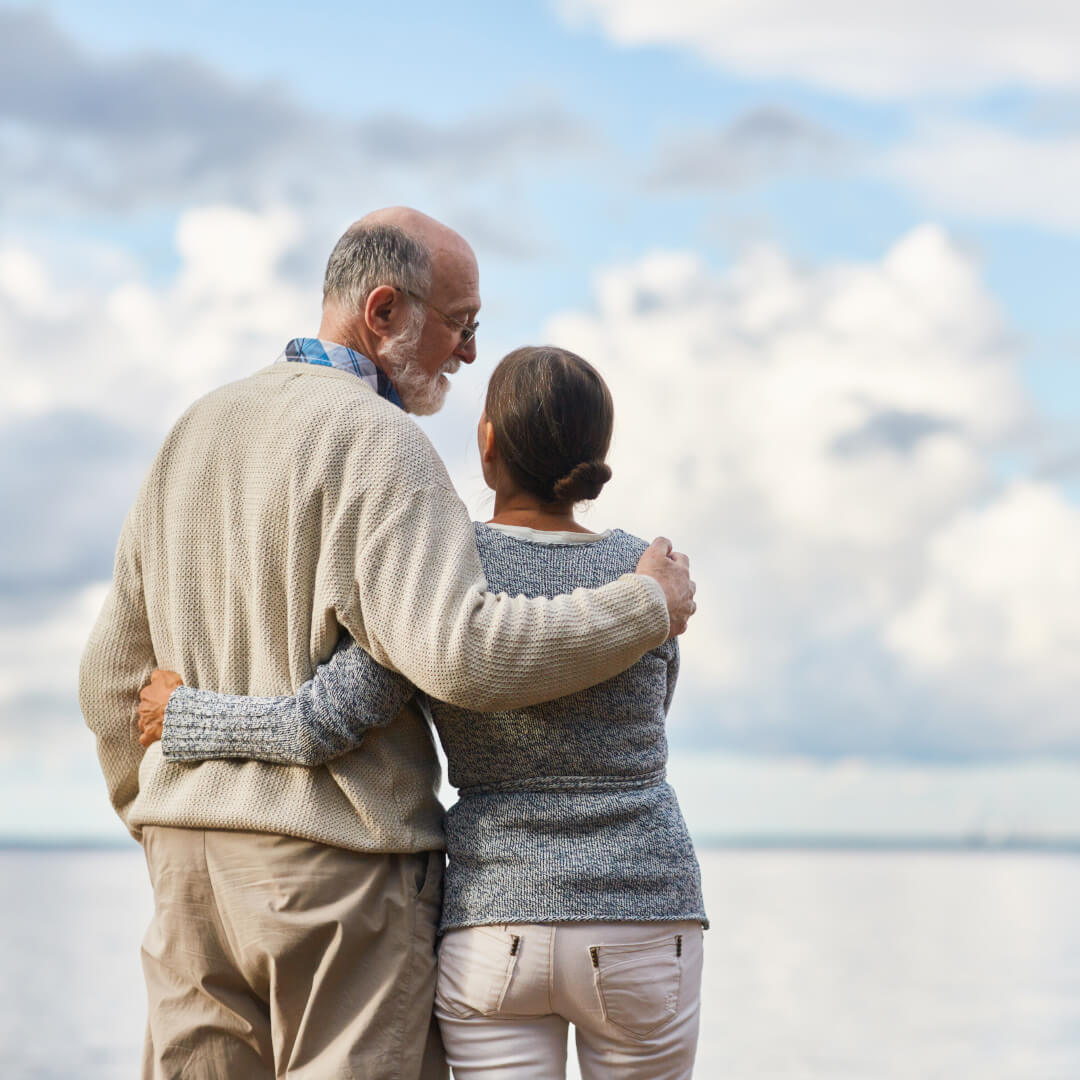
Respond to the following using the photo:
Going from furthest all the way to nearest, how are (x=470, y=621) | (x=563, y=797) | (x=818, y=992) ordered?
(x=818, y=992)
(x=563, y=797)
(x=470, y=621)

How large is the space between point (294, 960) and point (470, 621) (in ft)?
1.73

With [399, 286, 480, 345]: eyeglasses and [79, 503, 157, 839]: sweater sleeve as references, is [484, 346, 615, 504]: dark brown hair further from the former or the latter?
[79, 503, 157, 839]: sweater sleeve

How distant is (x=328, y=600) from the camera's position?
6.53ft

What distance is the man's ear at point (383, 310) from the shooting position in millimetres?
2260

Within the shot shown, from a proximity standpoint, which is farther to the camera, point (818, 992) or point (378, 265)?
point (818, 992)

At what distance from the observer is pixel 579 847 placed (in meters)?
1.98

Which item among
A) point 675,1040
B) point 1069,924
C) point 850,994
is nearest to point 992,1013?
point 850,994

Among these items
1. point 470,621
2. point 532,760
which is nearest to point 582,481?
point 470,621

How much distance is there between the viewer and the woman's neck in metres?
2.10

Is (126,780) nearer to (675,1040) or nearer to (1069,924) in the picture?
(675,1040)

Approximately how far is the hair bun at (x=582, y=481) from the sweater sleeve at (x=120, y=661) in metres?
0.67

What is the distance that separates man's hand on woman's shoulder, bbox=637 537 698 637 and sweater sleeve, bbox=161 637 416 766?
0.37 meters

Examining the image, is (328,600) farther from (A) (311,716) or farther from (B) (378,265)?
(B) (378,265)


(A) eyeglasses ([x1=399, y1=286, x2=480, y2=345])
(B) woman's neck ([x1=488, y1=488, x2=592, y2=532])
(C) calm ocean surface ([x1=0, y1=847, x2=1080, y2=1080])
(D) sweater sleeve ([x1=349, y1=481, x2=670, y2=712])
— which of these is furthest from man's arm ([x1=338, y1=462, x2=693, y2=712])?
(C) calm ocean surface ([x1=0, y1=847, x2=1080, y2=1080])
